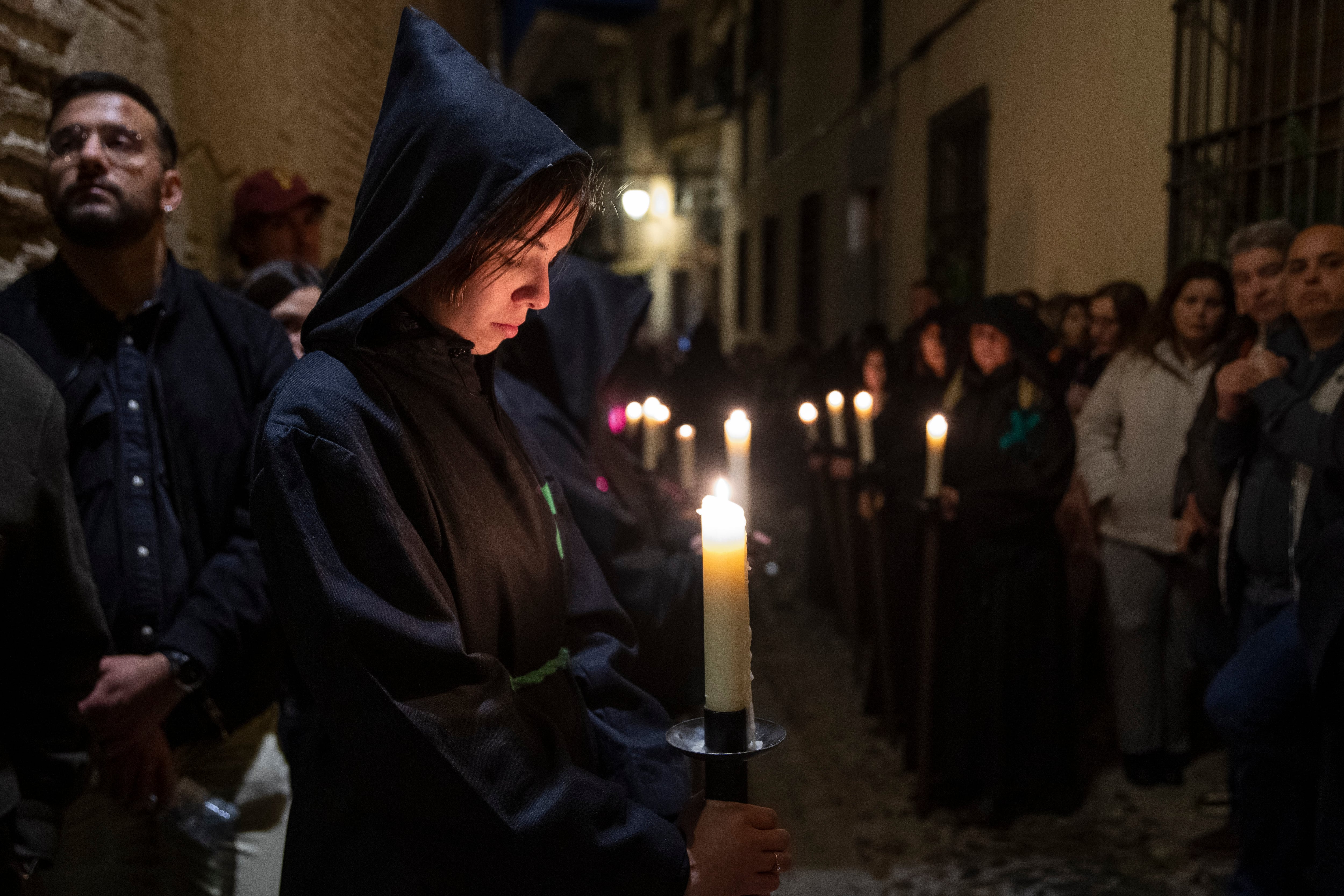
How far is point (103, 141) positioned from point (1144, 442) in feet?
12.4

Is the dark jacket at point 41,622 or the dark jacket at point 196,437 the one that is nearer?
the dark jacket at point 41,622

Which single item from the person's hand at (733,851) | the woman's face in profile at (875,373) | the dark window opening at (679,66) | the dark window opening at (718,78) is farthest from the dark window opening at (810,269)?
the person's hand at (733,851)

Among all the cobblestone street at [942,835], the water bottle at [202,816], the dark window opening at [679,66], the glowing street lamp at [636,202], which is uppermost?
the dark window opening at [679,66]

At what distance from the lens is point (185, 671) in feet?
6.96

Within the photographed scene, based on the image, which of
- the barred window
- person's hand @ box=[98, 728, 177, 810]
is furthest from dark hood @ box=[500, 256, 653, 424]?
the barred window

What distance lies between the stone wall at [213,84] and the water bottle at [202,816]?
130 cm

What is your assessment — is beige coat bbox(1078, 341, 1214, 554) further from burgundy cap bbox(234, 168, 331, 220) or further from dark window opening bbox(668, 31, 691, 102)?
dark window opening bbox(668, 31, 691, 102)

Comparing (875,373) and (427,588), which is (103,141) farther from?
(875,373)

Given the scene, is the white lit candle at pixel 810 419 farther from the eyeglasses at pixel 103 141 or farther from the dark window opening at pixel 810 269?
the dark window opening at pixel 810 269

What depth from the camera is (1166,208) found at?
5812mm

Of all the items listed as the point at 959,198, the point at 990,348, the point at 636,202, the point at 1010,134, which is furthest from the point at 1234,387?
the point at 636,202

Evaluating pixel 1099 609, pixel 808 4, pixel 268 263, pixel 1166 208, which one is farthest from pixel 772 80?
pixel 268 263

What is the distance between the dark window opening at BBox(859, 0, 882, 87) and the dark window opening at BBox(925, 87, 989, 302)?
1896mm

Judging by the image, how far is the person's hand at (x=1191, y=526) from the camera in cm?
400
